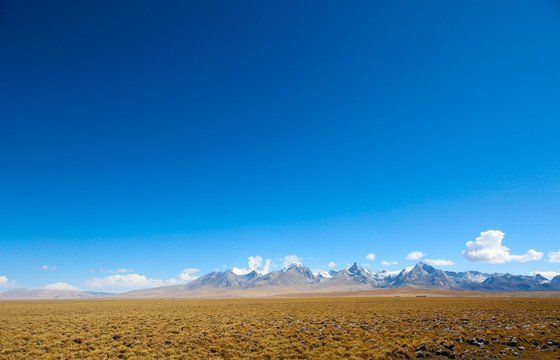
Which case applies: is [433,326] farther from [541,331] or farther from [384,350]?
[384,350]

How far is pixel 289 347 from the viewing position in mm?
18984

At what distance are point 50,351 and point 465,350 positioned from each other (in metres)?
26.5

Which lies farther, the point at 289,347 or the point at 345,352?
the point at 289,347

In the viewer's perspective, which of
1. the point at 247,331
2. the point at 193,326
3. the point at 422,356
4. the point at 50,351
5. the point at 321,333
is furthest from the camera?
the point at 193,326

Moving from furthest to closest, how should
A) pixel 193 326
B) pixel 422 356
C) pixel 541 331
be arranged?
pixel 193 326 → pixel 541 331 → pixel 422 356

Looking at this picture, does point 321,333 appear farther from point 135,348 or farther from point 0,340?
point 0,340

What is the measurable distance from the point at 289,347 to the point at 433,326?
1428cm

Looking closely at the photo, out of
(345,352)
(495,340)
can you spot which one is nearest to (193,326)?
(345,352)

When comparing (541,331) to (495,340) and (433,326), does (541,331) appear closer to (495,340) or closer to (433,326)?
(495,340)

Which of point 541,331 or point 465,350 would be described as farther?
point 541,331

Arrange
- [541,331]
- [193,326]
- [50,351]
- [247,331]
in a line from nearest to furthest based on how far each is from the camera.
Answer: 1. [50,351]
2. [541,331]
3. [247,331]
4. [193,326]

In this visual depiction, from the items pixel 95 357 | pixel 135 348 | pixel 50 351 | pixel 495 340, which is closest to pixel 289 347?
pixel 135 348

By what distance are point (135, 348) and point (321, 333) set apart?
1374cm

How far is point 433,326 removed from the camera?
81.4 feet
